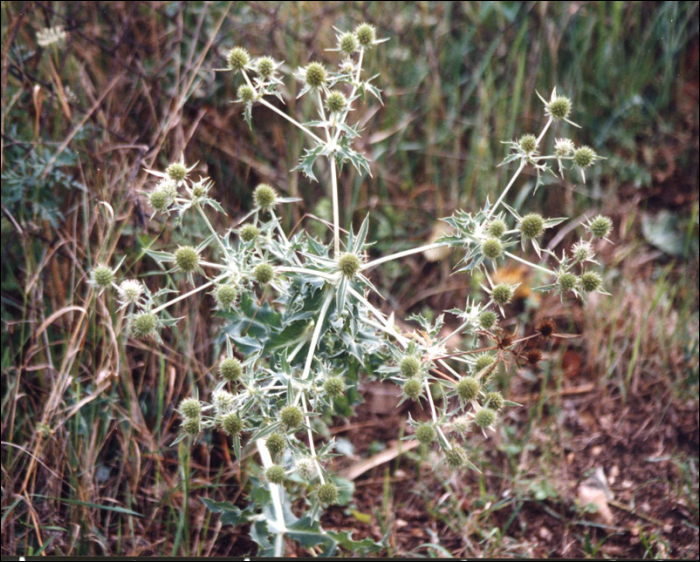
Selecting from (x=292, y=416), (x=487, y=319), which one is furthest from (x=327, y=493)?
(x=487, y=319)

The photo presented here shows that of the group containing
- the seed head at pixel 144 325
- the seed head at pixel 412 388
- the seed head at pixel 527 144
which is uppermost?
the seed head at pixel 527 144

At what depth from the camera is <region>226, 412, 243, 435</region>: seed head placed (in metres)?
1.74

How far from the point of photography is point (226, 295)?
1.85 metres

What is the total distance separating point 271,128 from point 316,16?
2.07ft

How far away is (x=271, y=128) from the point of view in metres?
3.61

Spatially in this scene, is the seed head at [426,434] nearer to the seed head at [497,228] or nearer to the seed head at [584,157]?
the seed head at [497,228]

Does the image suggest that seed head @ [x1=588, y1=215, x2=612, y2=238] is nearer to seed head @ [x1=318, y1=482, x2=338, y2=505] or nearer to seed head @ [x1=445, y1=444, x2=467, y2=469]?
seed head @ [x1=445, y1=444, x2=467, y2=469]

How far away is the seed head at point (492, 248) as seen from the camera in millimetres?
1863

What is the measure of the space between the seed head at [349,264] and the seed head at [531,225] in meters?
0.48

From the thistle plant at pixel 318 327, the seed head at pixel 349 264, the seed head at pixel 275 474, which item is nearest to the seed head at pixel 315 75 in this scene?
the thistle plant at pixel 318 327

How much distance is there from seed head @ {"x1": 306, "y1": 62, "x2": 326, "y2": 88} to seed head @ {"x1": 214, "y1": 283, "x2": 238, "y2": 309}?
27.0 inches

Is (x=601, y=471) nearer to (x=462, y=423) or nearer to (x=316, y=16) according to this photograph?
(x=462, y=423)

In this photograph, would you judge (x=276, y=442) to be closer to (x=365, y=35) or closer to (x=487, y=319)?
(x=487, y=319)

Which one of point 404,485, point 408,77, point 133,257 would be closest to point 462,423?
point 404,485
